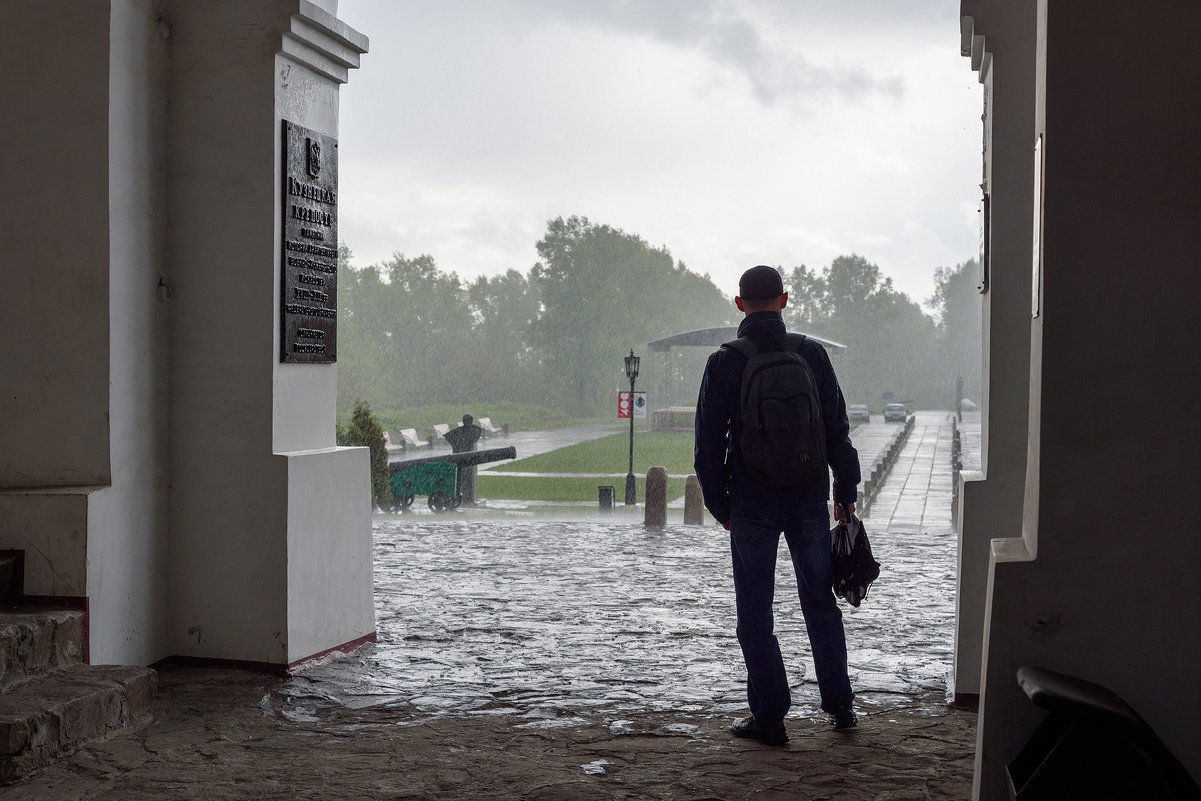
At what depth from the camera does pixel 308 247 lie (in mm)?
6137

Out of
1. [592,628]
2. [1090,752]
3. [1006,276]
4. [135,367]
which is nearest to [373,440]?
[592,628]

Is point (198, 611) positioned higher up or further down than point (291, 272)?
further down

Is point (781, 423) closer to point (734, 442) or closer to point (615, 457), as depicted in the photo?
point (734, 442)

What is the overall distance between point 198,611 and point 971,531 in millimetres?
3758

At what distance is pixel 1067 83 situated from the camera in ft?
10.2

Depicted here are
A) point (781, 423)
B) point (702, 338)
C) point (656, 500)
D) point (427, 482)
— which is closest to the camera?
point (781, 423)

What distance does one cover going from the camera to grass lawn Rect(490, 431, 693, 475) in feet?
124

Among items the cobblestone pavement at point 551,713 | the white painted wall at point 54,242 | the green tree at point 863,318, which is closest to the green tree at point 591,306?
A: the green tree at point 863,318

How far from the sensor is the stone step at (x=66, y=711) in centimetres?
418

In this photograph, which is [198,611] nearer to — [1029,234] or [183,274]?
[183,274]

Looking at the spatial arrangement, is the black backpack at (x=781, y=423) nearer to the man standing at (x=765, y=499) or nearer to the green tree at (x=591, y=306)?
the man standing at (x=765, y=499)

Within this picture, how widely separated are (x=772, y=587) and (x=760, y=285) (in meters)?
1.18

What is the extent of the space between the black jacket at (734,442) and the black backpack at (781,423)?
0.06 m

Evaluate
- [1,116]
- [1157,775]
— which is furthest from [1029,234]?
[1,116]
